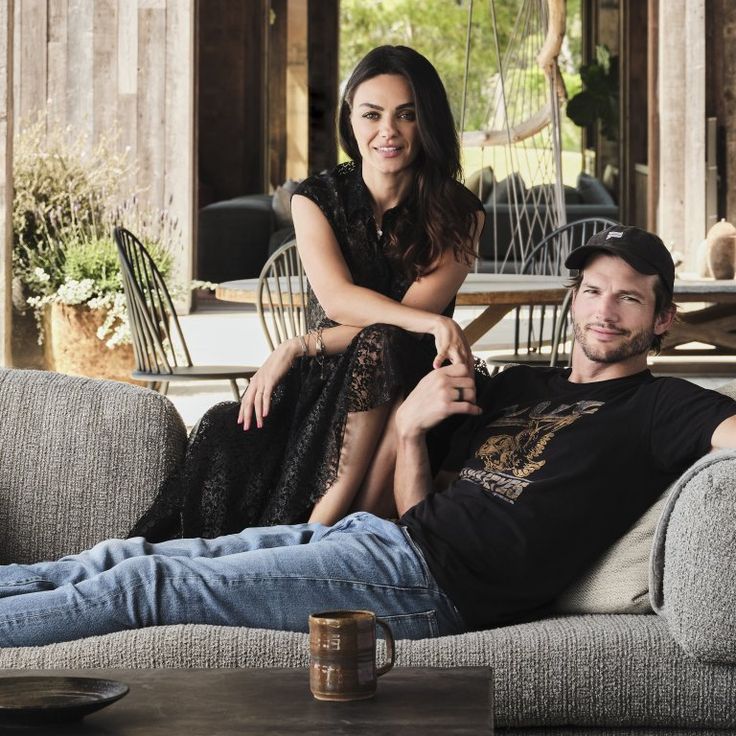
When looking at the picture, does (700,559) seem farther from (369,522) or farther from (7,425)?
(7,425)

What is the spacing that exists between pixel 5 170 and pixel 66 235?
2.20 metres

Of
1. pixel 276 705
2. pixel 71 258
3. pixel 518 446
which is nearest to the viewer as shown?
pixel 276 705

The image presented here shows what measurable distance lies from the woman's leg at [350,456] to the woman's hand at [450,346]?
0.54ft

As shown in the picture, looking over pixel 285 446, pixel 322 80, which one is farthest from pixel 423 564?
pixel 322 80

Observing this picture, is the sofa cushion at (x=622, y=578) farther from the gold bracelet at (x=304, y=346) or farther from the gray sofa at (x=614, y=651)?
the gold bracelet at (x=304, y=346)

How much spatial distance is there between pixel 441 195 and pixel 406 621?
0.99 m

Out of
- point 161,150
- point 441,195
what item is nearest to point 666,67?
point 161,150

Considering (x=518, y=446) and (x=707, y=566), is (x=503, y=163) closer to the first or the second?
(x=518, y=446)

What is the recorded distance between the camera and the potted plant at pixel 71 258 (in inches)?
247

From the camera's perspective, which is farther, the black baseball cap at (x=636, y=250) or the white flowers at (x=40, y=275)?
the white flowers at (x=40, y=275)

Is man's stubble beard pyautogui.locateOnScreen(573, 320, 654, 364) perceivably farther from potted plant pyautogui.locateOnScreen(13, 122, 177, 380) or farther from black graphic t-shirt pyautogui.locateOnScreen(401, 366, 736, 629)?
potted plant pyautogui.locateOnScreen(13, 122, 177, 380)

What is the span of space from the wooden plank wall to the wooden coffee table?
26.6 ft

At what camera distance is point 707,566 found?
1.95 meters

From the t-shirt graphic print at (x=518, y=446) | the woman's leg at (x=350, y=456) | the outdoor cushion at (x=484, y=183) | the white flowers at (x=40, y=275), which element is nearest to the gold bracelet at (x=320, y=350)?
the woman's leg at (x=350, y=456)
